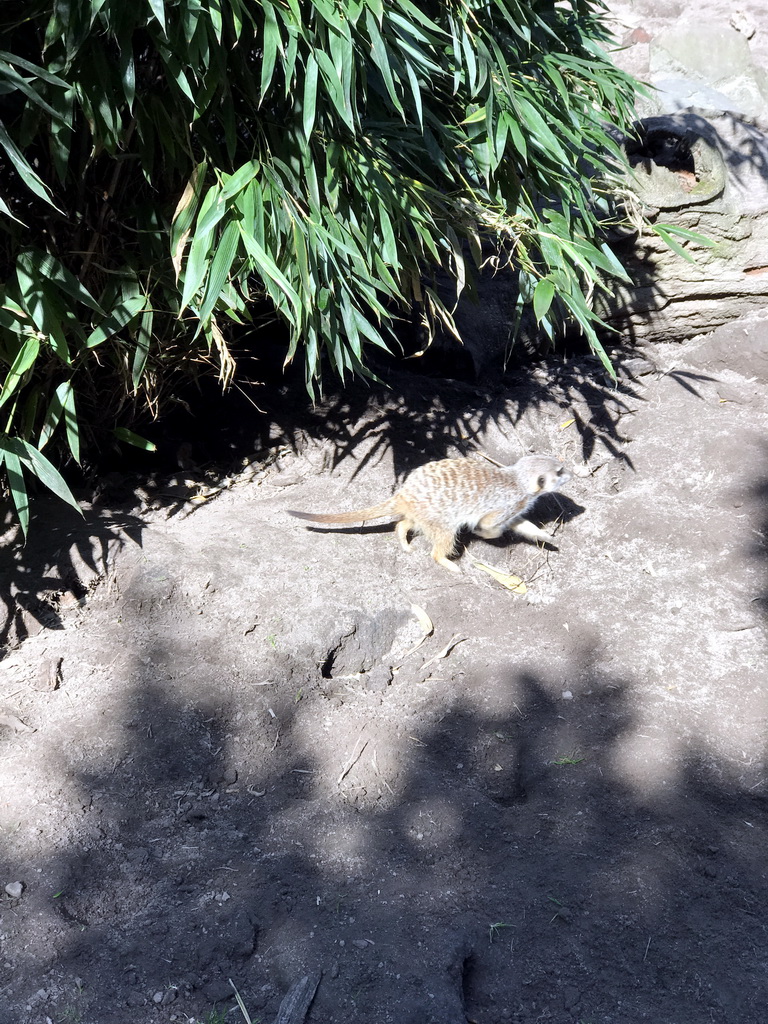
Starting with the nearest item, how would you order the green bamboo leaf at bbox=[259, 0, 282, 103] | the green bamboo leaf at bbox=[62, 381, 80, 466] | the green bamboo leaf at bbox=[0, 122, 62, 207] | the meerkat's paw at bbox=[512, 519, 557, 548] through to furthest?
the green bamboo leaf at bbox=[0, 122, 62, 207] < the green bamboo leaf at bbox=[259, 0, 282, 103] < the green bamboo leaf at bbox=[62, 381, 80, 466] < the meerkat's paw at bbox=[512, 519, 557, 548]

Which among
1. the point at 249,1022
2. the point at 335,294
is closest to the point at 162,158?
the point at 335,294

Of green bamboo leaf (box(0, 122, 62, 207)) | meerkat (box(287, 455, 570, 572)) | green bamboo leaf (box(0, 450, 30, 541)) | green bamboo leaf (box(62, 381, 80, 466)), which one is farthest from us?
meerkat (box(287, 455, 570, 572))

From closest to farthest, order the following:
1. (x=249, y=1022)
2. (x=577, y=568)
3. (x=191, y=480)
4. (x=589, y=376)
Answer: (x=249, y=1022) → (x=577, y=568) → (x=191, y=480) → (x=589, y=376)

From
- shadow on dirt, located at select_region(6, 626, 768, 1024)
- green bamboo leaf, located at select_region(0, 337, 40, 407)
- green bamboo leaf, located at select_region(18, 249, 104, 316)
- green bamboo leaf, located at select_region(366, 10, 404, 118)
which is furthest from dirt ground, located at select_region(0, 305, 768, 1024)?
green bamboo leaf, located at select_region(366, 10, 404, 118)

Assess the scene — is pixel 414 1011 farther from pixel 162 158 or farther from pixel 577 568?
pixel 162 158

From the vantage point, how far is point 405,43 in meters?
2.20

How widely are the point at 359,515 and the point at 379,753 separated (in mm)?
1040

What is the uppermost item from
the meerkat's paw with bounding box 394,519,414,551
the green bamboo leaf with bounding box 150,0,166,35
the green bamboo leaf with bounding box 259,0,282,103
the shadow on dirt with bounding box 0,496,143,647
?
the green bamboo leaf with bounding box 150,0,166,35

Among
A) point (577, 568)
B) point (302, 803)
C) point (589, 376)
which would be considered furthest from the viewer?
point (589, 376)

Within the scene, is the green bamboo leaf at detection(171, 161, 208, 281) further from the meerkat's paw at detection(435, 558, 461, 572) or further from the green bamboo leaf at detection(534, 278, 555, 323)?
the meerkat's paw at detection(435, 558, 461, 572)

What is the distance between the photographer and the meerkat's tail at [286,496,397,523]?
3.21 meters

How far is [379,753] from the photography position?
8.14 ft

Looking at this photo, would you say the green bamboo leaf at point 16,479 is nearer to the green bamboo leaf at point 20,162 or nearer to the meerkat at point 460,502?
the green bamboo leaf at point 20,162

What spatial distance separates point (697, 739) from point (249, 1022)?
149cm
